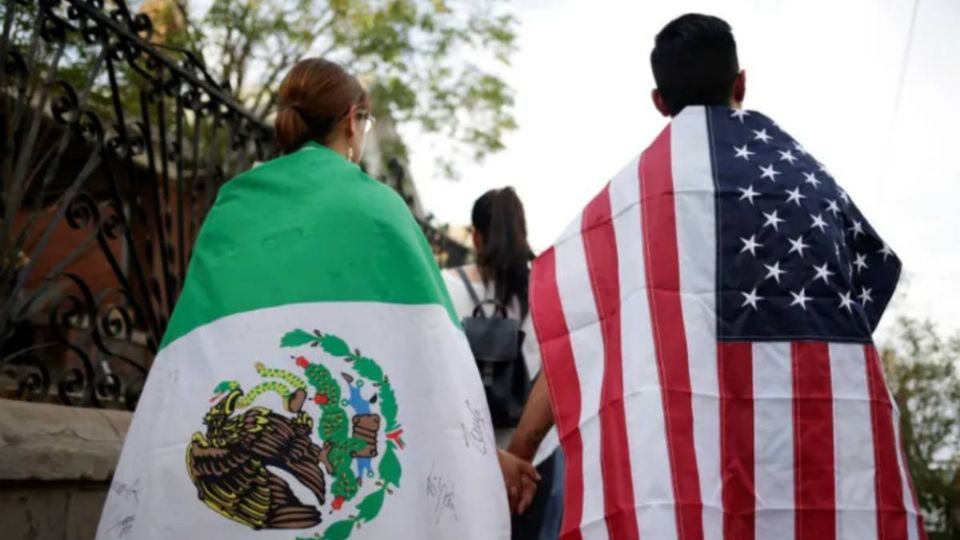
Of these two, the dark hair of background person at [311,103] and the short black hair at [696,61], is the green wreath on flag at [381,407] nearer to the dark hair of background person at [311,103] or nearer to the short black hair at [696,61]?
the dark hair of background person at [311,103]

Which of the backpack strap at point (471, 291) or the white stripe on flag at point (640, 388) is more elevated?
the backpack strap at point (471, 291)

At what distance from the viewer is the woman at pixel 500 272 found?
4219mm

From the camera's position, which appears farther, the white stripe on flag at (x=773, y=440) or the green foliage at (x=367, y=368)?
the green foliage at (x=367, y=368)

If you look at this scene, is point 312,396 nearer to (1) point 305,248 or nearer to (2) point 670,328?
(1) point 305,248

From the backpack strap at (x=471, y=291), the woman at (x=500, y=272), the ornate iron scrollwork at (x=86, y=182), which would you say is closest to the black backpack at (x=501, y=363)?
the woman at (x=500, y=272)

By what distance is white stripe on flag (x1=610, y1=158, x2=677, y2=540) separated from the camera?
8.27 ft

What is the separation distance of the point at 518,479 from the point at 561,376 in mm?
567

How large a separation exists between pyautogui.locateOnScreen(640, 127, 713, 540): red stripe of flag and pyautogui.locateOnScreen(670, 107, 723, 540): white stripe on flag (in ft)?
0.05

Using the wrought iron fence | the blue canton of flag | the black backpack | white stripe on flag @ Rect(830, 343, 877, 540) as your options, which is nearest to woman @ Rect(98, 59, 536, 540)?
the blue canton of flag

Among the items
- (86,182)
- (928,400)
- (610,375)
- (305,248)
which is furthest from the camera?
(928,400)

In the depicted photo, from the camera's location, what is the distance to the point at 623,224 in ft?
9.61

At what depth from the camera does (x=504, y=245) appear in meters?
4.36

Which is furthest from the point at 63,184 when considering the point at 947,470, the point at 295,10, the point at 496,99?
the point at 947,470

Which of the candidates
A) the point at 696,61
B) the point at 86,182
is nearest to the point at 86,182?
the point at 86,182
